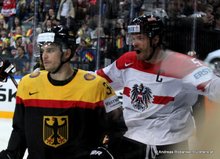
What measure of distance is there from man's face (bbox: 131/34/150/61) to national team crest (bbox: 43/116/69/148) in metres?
0.63

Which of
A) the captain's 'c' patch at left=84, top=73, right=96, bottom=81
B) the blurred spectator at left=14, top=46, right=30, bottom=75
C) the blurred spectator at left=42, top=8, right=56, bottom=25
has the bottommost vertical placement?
the blurred spectator at left=14, top=46, right=30, bottom=75

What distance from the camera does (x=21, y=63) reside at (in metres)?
7.35

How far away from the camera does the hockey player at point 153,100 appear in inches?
89.7

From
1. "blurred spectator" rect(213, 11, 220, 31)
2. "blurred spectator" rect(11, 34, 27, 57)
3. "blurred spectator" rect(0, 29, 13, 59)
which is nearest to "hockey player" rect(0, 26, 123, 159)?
"blurred spectator" rect(213, 11, 220, 31)

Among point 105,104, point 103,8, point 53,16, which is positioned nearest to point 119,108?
point 105,104

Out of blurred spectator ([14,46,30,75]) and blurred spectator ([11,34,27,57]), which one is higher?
blurred spectator ([11,34,27,57])

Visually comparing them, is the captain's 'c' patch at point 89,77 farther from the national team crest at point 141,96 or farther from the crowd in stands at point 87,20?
the crowd in stands at point 87,20

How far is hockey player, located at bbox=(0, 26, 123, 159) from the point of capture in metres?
1.88

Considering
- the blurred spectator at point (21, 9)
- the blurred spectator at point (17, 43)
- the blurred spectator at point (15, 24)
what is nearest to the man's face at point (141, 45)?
the blurred spectator at point (17, 43)

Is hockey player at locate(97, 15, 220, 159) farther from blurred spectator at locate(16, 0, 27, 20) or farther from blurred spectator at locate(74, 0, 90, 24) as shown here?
blurred spectator at locate(16, 0, 27, 20)

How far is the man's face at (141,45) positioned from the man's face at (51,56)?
1.64ft

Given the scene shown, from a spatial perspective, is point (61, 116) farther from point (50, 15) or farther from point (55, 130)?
point (50, 15)

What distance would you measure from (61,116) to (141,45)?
25.6 inches

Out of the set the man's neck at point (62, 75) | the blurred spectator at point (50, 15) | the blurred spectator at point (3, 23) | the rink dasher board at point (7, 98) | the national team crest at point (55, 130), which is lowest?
the rink dasher board at point (7, 98)
